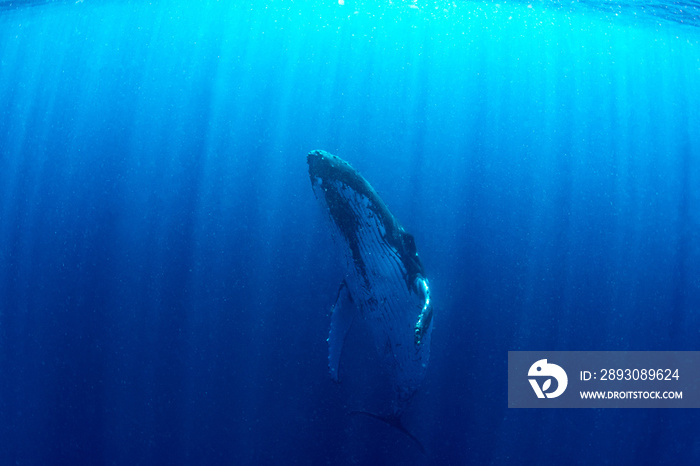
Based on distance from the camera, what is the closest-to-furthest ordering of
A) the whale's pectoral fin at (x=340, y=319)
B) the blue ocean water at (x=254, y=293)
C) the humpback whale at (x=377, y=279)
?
the humpback whale at (x=377, y=279) < the whale's pectoral fin at (x=340, y=319) < the blue ocean water at (x=254, y=293)

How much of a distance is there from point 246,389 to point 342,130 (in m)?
11.8

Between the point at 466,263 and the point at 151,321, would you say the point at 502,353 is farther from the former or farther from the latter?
the point at 151,321

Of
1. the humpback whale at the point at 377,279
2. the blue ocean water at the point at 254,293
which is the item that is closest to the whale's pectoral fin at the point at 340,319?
the humpback whale at the point at 377,279

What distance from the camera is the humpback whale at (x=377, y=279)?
3.35 metres

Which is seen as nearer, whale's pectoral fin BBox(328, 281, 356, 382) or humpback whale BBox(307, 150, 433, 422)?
humpback whale BBox(307, 150, 433, 422)

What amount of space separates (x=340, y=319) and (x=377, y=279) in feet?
2.58

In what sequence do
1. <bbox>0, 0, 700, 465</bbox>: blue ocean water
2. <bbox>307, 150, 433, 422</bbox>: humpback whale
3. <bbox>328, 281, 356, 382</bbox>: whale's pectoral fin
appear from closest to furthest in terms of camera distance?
1. <bbox>307, 150, 433, 422</bbox>: humpback whale
2. <bbox>328, 281, 356, 382</bbox>: whale's pectoral fin
3. <bbox>0, 0, 700, 465</bbox>: blue ocean water

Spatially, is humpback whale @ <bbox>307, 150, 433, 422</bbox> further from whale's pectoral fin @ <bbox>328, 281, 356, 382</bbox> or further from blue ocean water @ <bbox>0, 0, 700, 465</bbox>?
blue ocean water @ <bbox>0, 0, 700, 465</bbox>

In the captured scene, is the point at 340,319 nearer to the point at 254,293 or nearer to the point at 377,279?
the point at 377,279

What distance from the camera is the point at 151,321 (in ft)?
41.3

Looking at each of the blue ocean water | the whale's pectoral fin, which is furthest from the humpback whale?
the blue ocean water

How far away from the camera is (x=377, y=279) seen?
148 inches

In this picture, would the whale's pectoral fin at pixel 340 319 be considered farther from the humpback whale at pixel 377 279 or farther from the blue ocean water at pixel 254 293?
the blue ocean water at pixel 254 293

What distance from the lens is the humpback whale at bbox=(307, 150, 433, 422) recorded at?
3.35 metres
